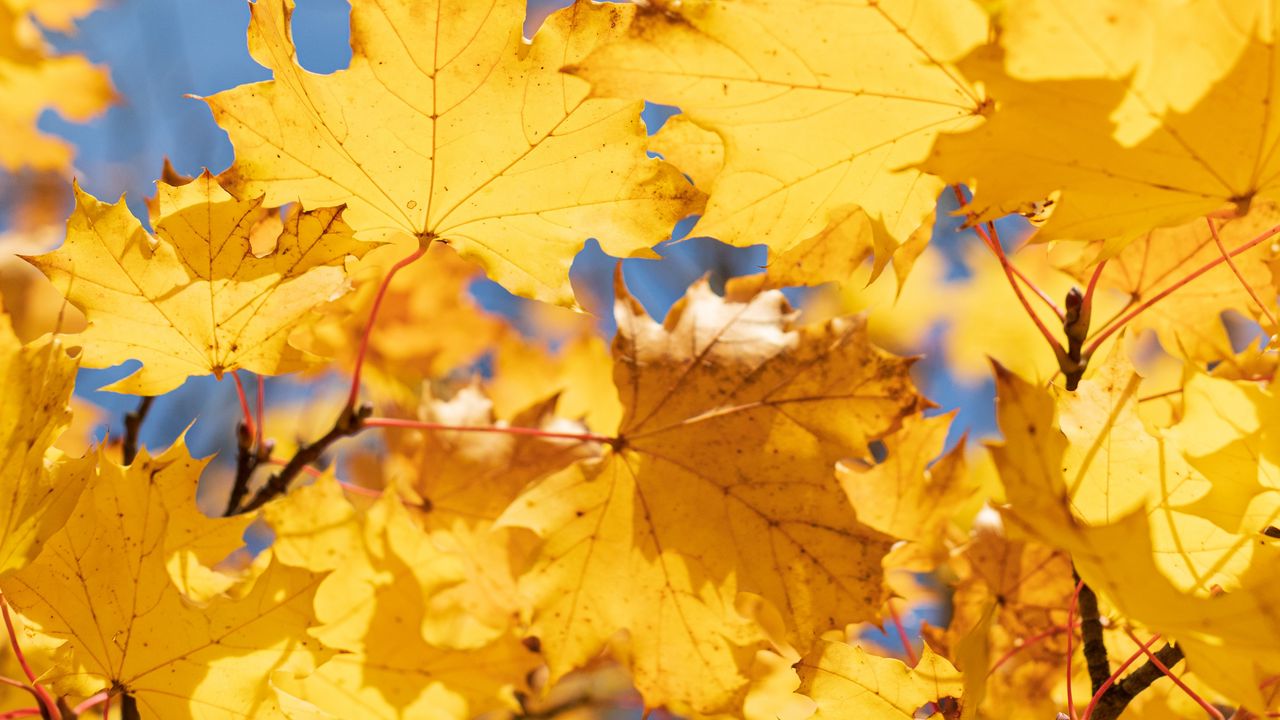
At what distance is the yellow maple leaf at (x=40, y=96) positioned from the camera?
2.01 m

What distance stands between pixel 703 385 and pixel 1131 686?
52cm

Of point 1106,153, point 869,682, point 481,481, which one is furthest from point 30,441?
point 1106,153

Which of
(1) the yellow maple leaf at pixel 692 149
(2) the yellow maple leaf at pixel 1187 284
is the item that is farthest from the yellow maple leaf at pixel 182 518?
(2) the yellow maple leaf at pixel 1187 284

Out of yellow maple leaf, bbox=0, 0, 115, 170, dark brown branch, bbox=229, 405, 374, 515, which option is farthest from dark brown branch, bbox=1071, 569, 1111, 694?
yellow maple leaf, bbox=0, 0, 115, 170

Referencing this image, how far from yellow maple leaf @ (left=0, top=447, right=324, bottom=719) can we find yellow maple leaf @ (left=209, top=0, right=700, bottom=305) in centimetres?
34

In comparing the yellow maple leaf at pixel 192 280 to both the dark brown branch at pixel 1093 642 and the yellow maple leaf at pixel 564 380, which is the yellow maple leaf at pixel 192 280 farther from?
the dark brown branch at pixel 1093 642

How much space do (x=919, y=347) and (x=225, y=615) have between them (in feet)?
10.8

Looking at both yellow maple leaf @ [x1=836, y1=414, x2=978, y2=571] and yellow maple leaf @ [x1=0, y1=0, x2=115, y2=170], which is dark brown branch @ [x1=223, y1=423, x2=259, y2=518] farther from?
yellow maple leaf @ [x1=0, y1=0, x2=115, y2=170]

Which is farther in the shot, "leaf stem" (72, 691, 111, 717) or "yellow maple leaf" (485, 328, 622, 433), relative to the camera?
"yellow maple leaf" (485, 328, 622, 433)

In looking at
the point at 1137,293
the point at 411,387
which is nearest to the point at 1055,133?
the point at 1137,293

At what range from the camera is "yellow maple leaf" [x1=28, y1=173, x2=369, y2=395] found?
0.88 metres

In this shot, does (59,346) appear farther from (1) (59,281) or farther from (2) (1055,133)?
(2) (1055,133)

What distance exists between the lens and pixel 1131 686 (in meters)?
0.86

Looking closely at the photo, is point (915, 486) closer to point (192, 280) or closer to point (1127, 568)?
point (1127, 568)
